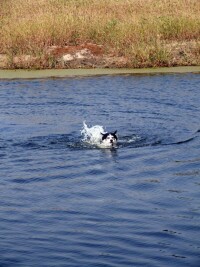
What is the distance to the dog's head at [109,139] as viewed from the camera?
1267 cm

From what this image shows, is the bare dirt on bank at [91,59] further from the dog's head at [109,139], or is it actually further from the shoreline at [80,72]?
the dog's head at [109,139]

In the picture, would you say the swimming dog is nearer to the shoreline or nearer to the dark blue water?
the dark blue water

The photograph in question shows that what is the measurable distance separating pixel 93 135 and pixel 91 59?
1099cm

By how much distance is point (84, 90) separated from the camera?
19328 millimetres

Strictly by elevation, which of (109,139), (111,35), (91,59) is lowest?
(109,139)

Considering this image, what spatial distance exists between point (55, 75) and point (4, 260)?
606 inches

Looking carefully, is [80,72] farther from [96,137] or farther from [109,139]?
[109,139]

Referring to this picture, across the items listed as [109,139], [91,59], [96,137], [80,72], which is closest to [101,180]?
[109,139]

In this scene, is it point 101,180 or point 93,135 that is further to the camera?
point 93,135

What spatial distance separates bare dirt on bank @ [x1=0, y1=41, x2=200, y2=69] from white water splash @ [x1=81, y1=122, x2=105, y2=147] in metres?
9.61

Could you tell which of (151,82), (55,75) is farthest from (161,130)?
(55,75)

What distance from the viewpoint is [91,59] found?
2406cm

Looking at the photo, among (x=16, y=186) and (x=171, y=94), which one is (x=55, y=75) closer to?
(x=171, y=94)

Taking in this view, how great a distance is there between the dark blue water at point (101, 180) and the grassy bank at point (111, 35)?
4.53m
